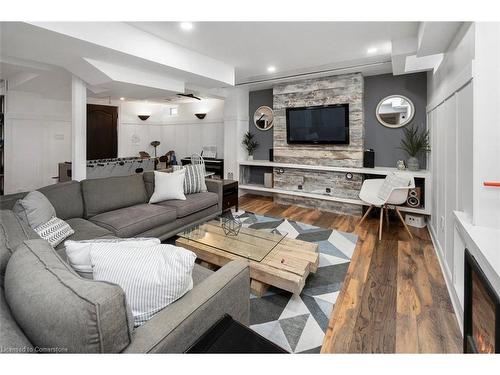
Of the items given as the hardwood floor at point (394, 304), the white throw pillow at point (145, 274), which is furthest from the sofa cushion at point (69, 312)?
the hardwood floor at point (394, 304)

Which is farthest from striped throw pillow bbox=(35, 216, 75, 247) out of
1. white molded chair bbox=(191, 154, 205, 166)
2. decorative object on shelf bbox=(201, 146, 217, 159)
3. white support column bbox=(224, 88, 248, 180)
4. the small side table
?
decorative object on shelf bbox=(201, 146, 217, 159)

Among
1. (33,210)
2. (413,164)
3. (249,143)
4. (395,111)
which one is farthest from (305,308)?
(249,143)

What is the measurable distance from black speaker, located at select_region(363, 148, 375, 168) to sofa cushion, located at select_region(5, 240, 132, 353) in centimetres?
445

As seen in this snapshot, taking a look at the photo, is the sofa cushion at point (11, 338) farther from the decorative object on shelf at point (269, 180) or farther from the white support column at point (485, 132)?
the decorative object on shelf at point (269, 180)

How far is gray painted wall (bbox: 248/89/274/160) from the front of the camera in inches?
227

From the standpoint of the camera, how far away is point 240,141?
580 centimetres

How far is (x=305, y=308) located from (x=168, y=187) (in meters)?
2.37

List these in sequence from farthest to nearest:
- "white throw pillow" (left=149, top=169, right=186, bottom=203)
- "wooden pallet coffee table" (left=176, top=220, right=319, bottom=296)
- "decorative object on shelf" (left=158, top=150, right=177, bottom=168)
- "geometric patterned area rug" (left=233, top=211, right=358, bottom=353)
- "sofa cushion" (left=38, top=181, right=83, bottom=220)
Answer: "decorative object on shelf" (left=158, top=150, right=177, bottom=168)
"white throw pillow" (left=149, top=169, right=186, bottom=203)
"sofa cushion" (left=38, top=181, right=83, bottom=220)
"wooden pallet coffee table" (left=176, top=220, right=319, bottom=296)
"geometric patterned area rug" (left=233, top=211, right=358, bottom=353)

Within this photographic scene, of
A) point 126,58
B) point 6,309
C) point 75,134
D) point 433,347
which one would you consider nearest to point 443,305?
point 433,347

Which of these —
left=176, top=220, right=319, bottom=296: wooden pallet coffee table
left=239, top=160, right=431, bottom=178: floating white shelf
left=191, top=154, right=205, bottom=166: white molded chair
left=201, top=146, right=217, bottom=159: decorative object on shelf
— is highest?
left=201, top=146, right=217, bottom=159: decorative object on shelf

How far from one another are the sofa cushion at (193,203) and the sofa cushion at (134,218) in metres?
0.11

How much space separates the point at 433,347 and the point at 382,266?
1091 millimetres

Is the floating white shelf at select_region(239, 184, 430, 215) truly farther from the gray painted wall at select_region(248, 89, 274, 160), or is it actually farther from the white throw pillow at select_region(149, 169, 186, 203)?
the white throw pillow at select_region(149, 169, 186, 203)
